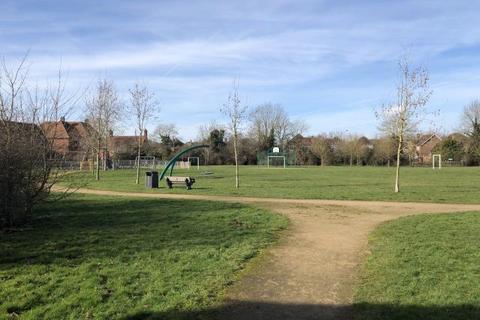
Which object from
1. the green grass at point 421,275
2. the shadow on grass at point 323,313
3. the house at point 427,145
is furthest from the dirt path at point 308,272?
the house at point 427,145

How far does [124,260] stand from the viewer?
8.17 meters

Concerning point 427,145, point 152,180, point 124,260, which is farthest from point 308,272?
point 427,145

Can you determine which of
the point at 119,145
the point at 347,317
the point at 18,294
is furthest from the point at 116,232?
the point at 119,145

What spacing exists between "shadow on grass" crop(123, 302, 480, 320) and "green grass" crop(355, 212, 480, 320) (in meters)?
0.01

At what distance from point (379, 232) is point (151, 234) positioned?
16.0ft

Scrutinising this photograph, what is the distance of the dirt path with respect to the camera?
5.81 metres

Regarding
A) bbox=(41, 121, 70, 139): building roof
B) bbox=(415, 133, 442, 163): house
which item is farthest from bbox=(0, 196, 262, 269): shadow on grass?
bbox=(415, 133, 442, 163): house

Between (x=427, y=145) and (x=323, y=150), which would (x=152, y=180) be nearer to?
(x=323, y=150)

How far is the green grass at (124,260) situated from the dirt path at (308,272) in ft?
1.25

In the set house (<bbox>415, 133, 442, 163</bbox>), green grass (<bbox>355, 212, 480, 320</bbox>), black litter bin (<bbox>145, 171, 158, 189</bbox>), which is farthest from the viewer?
house (<bbox>415, 133, 442, 163</bbox>)

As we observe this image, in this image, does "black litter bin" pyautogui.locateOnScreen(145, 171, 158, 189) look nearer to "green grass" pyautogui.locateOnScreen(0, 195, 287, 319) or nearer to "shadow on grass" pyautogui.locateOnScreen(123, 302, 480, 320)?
"green grass" pyautogui.locateOnScreen(0, 195, 287, 319)

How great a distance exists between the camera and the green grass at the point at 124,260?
19.6 feet

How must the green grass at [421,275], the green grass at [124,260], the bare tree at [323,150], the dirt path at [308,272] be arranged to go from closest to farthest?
the green grass at [421,275]
the dirt path at [308,272]
the green grass at [124,260]
the bare tree at [323,150]

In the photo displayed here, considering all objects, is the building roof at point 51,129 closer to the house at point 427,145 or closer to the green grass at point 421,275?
the green grass at point 421,275
